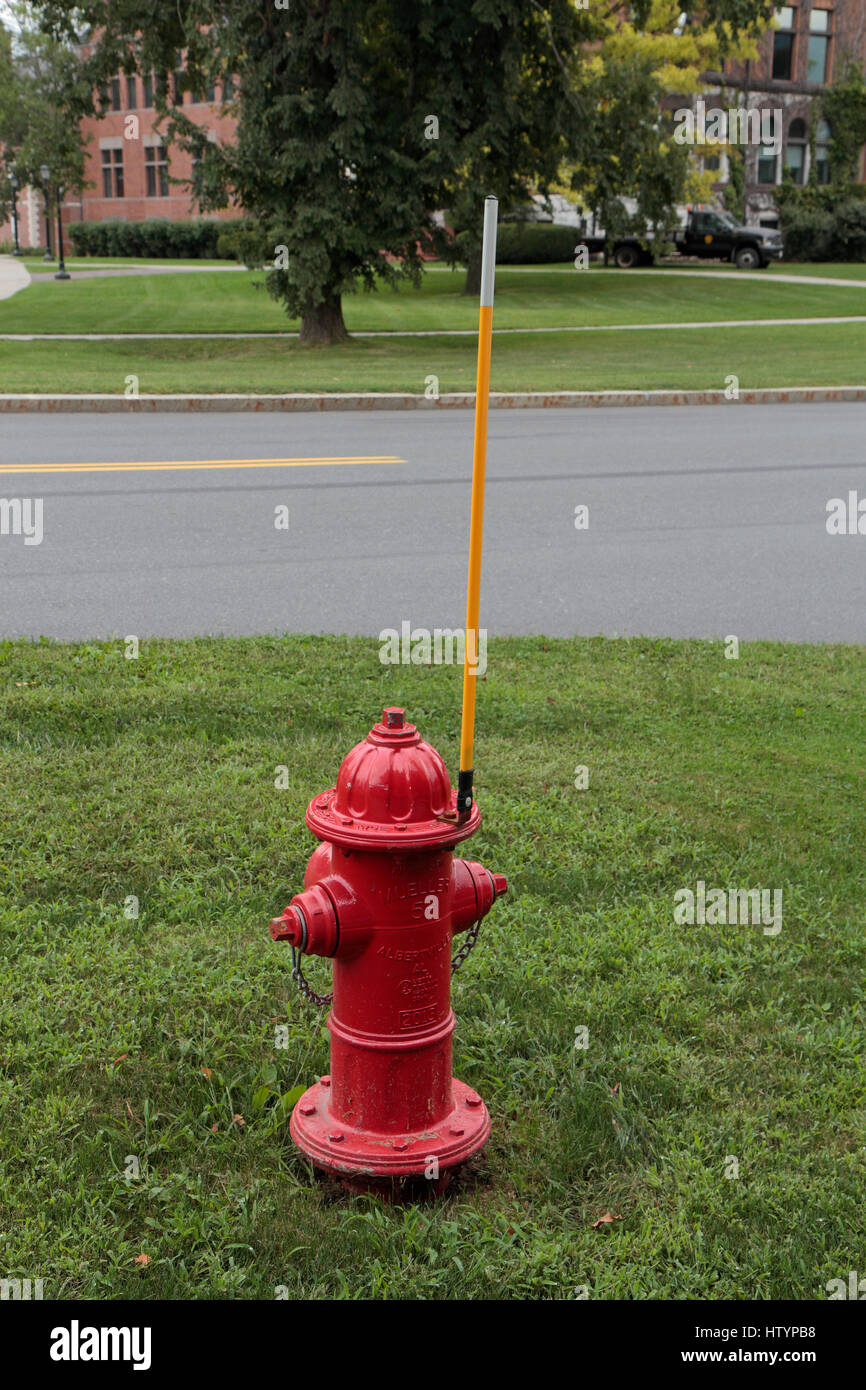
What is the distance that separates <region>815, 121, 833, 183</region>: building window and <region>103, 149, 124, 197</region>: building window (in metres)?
31.1

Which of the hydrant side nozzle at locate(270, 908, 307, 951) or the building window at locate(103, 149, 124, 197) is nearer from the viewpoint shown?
the hydrant side nozzle at locate(270, 908, 307, 951)

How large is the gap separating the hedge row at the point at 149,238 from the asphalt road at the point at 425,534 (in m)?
39.7

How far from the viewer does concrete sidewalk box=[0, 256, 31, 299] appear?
34844 mm

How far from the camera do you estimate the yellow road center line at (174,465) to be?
11.1 metres

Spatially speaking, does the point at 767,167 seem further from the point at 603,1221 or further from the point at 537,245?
the point at 603,1221

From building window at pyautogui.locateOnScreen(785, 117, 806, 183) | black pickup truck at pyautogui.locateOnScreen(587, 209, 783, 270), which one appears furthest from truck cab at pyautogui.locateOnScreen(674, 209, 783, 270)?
building window at pyautogui.locateOnScreen(785, 117, 806, 183)

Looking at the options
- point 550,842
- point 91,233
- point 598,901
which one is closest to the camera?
point 598,901

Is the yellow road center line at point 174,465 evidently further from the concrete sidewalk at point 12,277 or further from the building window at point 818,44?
the building window at point 818,44

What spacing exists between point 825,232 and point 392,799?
49.2 metres

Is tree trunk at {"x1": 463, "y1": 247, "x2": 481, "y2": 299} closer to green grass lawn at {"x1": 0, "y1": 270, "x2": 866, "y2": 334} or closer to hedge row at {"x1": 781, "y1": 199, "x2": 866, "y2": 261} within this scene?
green grass lawn at {"x1": 0, "y1": 270, "x2": 866, "y2": 334}

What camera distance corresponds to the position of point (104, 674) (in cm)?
568

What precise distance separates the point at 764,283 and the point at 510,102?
17798 mm

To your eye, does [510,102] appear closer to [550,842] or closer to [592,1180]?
[550,842]
